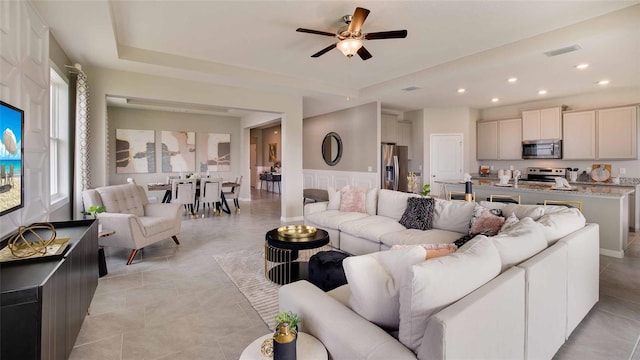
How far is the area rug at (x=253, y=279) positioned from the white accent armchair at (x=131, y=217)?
0.88m

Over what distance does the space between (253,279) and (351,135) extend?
5.11 meters

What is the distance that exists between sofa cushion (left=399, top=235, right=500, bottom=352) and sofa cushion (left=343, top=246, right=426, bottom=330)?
0.40 feet

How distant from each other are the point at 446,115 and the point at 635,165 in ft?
12.2

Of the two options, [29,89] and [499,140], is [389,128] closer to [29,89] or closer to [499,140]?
[499,140]

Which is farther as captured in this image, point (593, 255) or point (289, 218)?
point (289, 218)

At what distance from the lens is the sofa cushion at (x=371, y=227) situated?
3.68 metres

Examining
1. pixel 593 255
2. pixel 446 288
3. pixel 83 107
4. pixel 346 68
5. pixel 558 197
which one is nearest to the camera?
pixel 446 288

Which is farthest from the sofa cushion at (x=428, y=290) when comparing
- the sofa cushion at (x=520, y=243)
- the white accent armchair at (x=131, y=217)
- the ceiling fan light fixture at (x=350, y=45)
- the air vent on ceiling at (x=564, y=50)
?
the air vent on ceiling at (x=564, y=50)

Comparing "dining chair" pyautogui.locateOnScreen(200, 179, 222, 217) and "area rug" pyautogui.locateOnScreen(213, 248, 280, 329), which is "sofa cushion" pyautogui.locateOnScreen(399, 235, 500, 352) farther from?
"dining chair" pyautogui.locateOnScreen(200, 179, 222, 217)

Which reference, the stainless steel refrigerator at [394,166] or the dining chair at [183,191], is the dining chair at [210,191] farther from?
the stainless steel refrigerator at [394,166]

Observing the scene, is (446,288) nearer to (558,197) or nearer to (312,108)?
(558,197)

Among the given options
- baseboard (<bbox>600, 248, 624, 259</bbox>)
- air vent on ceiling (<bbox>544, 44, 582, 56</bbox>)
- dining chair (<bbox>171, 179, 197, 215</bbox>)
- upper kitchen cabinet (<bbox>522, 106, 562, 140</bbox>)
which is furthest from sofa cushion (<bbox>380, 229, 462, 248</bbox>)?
dining chair (<bbox>171, 179, 197, 215</bbox>)

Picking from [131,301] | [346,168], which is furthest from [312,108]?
[131,301]

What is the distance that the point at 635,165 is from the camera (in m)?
5.78
